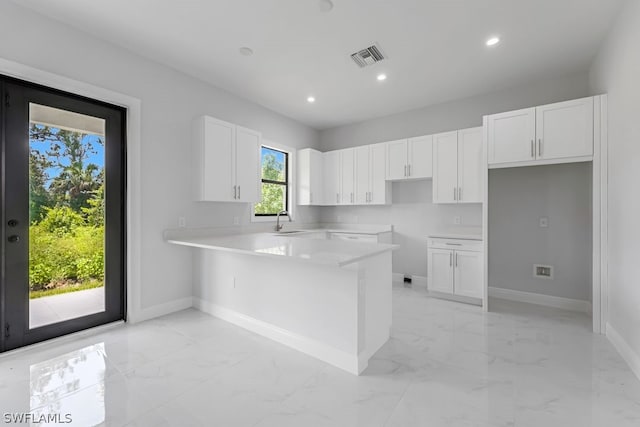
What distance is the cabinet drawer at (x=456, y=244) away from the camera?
3440 millimetres

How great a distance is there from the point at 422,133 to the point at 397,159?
610 mm

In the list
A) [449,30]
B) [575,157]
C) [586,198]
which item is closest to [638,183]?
[575,157]

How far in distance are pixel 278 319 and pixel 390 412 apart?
1.21 m

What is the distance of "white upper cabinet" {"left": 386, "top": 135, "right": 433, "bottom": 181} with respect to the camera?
405 centimetres

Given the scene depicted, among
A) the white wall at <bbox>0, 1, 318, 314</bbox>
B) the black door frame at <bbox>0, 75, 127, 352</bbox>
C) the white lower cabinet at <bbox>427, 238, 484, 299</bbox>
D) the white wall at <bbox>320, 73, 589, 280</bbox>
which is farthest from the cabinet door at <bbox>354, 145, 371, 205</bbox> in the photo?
the black door frame at <bbox>0, 75, 127, 352</bbox>

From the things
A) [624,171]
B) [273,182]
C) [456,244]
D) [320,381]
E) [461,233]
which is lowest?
[320,381]

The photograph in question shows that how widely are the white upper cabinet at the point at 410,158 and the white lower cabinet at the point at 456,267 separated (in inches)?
41.7

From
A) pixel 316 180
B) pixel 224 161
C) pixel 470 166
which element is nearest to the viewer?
pixel 224 161

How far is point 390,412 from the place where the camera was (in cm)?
159

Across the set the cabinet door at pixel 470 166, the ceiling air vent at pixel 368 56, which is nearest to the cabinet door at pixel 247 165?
the ceiling air vent at pixel 368 56

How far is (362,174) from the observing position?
4.75m

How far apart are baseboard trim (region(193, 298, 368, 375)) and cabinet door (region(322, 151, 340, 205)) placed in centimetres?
281

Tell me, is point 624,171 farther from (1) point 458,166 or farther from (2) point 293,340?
(2) point 293,340

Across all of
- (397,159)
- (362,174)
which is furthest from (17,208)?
(397,159)
